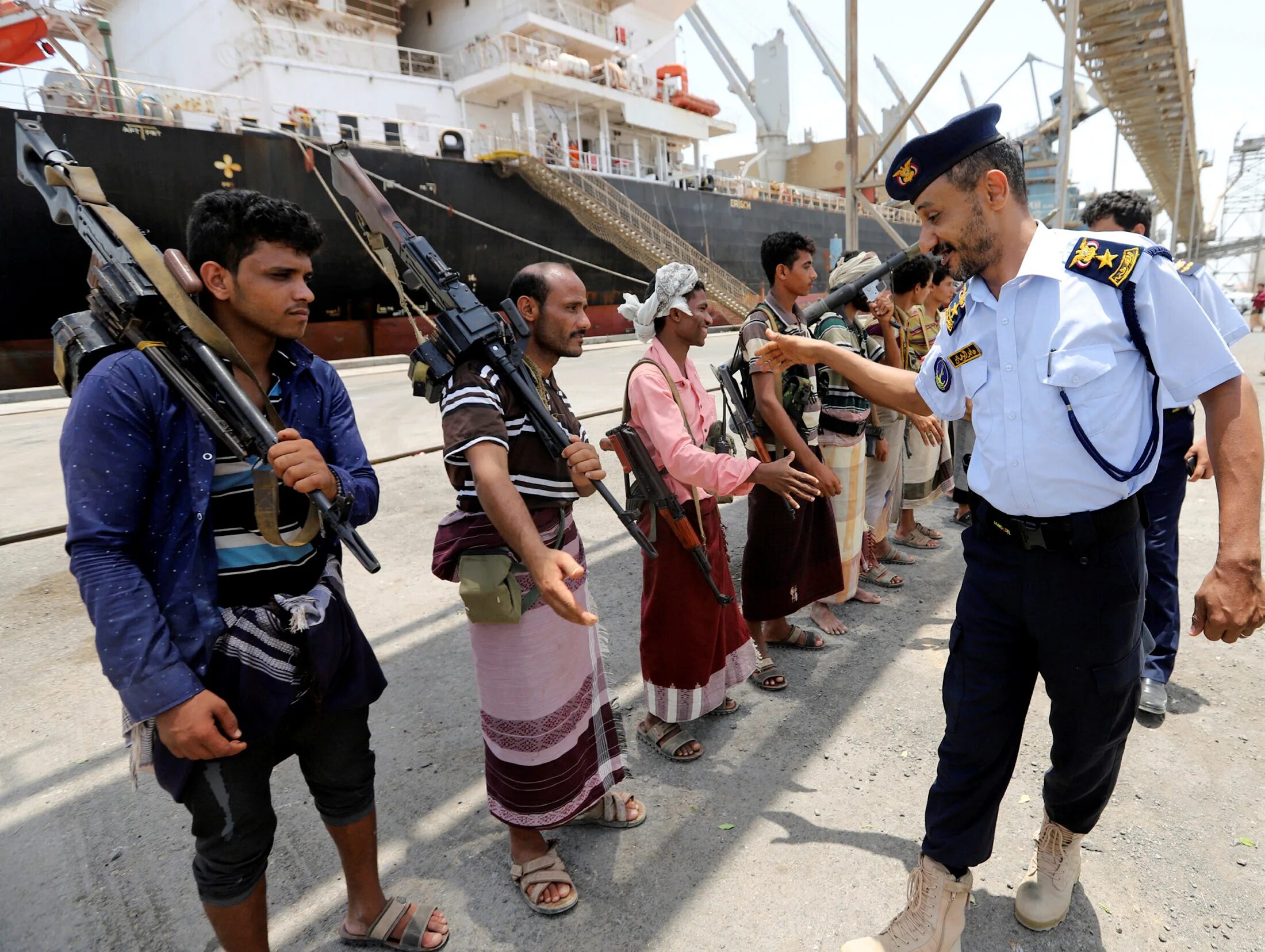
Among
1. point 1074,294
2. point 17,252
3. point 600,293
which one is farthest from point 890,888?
point 600,293

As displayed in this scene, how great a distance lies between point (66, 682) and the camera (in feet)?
9.87

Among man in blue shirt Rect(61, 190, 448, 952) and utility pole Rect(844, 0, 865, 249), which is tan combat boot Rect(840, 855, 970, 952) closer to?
man in blue shirt Rect(61, 190, 448, 952)

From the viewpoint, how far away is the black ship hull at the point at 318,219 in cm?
1158

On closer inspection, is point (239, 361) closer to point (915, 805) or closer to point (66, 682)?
point (915, 805)

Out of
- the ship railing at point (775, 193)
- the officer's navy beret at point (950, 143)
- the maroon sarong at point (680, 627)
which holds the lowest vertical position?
the maroon sarong at point (680, 627)

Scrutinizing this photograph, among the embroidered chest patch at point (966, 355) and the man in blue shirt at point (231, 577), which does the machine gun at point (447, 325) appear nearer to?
the man in blue shirt at point (231, 577)

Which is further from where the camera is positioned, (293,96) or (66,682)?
(293,96)

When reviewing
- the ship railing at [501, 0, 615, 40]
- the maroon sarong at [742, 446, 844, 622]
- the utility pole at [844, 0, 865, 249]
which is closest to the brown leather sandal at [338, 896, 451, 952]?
the maroon sarong at [742, 446, 844, 622]

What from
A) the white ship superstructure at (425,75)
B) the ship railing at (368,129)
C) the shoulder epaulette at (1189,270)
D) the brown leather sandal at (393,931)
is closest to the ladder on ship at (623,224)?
the white ship superstructure at (425,75)

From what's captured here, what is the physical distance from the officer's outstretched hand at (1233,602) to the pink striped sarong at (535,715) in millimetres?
1459

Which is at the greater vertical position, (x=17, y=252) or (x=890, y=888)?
(x=17, y=252)

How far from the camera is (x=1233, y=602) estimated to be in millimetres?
1392

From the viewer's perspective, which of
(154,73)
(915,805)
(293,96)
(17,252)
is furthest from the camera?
(154,73)

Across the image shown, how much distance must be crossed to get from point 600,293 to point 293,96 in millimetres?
8215
